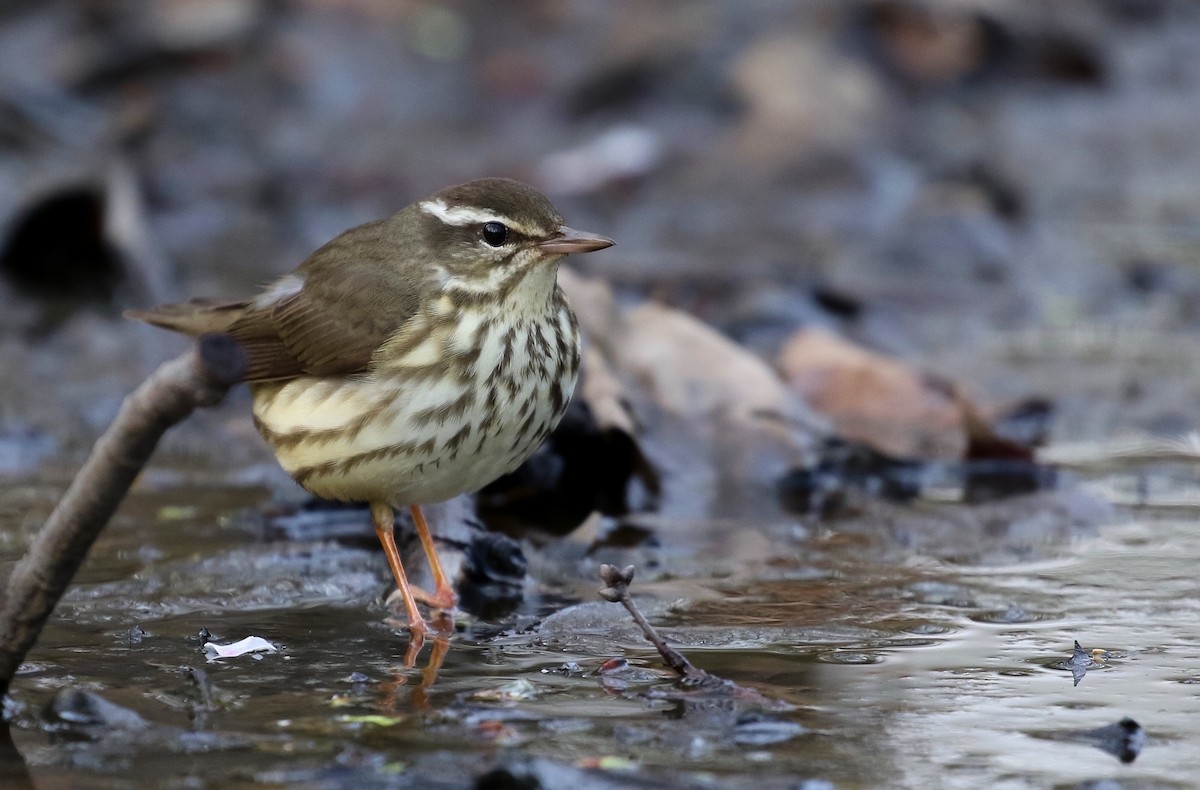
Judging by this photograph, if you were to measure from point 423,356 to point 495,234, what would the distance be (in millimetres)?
543

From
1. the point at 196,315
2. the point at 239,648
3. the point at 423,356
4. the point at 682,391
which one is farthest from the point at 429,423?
the point at 682,391

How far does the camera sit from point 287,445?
5.77 meters

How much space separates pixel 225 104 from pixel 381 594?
29.6ft

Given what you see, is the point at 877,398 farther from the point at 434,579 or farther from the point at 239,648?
the point at 239,648

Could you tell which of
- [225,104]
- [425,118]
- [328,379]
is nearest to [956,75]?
[425,118]

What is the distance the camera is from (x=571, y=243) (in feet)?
18.4

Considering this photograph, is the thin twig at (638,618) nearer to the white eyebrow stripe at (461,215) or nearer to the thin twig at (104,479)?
the thin twig at (104,479)

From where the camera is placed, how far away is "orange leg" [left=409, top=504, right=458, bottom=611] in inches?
209

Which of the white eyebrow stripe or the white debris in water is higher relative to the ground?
the white eyebrow stripe

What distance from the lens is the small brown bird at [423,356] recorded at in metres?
5.33

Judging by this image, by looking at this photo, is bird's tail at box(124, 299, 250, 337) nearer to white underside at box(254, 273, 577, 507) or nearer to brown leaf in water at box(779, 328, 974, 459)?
white underside at box(254, 273, 577, 507)

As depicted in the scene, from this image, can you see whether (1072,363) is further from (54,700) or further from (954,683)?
(54,700)

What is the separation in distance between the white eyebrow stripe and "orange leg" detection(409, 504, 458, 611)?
0.96 meters

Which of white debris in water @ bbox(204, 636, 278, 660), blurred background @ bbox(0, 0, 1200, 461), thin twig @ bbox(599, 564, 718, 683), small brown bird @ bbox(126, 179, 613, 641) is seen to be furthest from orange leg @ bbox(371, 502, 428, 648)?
blurred background @ bbox(0, 0, 1200, 461)
